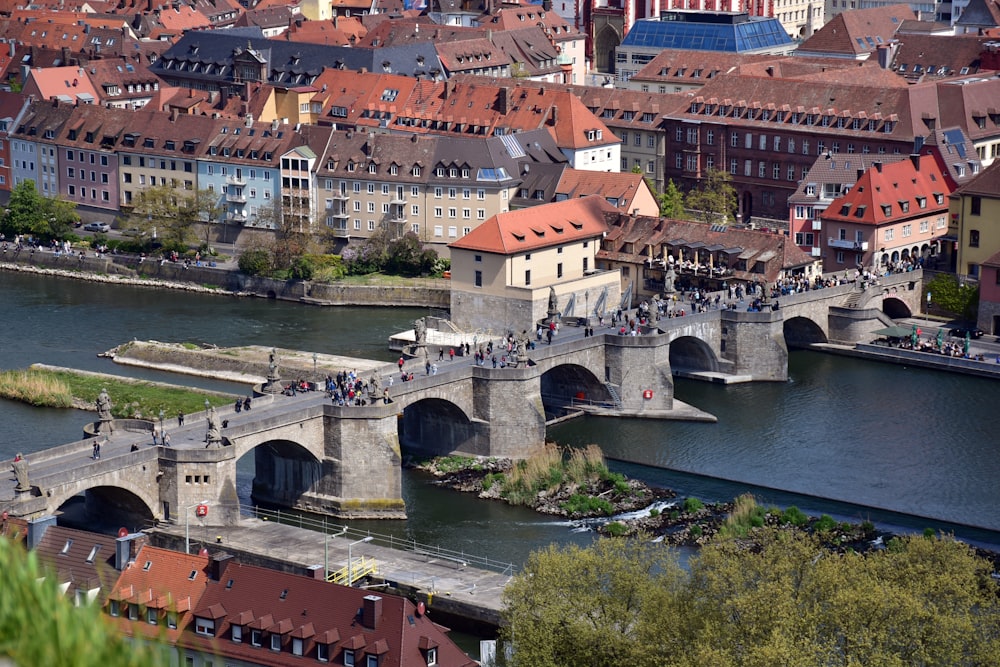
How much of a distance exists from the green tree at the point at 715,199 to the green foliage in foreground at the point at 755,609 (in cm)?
7408

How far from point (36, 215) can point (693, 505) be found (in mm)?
76696

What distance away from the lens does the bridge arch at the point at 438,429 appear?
8644 cm

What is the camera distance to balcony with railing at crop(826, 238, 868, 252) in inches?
4473

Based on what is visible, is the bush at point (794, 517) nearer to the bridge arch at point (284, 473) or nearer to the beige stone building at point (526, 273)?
the bridge arch at point (284, 473)

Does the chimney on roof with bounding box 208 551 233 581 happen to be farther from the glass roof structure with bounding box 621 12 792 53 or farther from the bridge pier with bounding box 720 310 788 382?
the glass roof structure with bounding box 621 12 792 53

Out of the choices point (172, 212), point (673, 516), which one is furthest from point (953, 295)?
point (172, 212)

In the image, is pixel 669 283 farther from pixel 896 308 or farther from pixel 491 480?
pixel 491 480

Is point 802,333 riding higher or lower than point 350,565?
higher

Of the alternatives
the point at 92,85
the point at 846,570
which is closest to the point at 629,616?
the point at 846,570

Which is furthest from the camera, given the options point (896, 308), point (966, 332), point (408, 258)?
point (408, 258)

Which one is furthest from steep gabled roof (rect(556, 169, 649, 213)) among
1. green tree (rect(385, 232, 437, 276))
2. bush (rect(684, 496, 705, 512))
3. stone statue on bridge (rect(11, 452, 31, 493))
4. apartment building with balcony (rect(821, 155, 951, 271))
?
stone statue on bridge (rect(11, 452, 31, 493))

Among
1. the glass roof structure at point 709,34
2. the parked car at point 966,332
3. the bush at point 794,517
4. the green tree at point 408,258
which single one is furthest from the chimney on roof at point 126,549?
the glass roof structure at point 709,34

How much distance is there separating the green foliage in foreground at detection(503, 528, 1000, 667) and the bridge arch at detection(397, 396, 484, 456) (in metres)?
30.2

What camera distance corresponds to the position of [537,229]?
10519cm
